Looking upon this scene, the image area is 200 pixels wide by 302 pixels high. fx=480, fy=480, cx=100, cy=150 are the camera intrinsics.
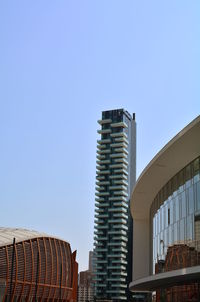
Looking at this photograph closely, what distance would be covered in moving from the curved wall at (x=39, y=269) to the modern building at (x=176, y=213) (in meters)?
19.2

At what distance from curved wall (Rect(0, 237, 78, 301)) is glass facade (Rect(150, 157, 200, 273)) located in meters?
19.3

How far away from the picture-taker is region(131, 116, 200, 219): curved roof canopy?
21.7 meters

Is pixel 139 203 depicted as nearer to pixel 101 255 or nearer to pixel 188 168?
pixel 188 168

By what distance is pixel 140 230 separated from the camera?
1690 inches

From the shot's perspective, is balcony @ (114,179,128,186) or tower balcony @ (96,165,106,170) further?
tower balcony @ (96,165,106,170)

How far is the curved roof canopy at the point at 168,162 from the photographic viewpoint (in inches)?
856

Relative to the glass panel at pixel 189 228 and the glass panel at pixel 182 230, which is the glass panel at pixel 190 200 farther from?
the glass panel at pixel 182 230

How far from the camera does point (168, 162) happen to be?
26.0m

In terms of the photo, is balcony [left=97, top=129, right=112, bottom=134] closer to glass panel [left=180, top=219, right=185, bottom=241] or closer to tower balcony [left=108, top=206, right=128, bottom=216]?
tower balcony [left=108, top=206, right=128, bottom=216]

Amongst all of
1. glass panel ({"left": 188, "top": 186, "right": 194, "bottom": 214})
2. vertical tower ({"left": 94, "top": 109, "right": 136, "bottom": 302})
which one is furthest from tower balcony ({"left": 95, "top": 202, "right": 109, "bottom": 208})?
glass panel ({"left": 188, "top": 186, "right": 194, "bottom": 214})

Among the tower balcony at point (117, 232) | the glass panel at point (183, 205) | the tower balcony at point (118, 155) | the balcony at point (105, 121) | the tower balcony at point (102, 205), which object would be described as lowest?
the glass panel at point (183, 205)

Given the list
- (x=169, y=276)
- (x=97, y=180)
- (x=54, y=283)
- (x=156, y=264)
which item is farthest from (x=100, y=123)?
(x=169, y=276)

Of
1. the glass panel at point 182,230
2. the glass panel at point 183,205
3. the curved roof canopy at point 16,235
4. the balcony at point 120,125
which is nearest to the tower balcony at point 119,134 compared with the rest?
the balcony at point 120,125

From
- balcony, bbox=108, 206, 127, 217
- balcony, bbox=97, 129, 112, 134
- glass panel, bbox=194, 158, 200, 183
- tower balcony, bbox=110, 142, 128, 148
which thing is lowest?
glass panel, bbox=194, 158, 200, 183
